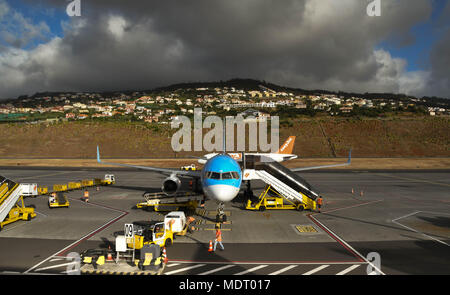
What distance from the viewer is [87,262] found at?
12.9 m

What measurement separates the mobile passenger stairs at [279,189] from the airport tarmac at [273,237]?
83 cm

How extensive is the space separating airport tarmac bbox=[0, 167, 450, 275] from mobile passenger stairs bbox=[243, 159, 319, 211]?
2.71 ft

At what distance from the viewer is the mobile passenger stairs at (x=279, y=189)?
24.4 m

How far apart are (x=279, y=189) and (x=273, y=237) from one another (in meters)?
7.63

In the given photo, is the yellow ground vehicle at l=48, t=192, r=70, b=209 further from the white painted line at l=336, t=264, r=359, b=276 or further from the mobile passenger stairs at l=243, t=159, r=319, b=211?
the white painted line at l=336, t=264, r=359, b=276

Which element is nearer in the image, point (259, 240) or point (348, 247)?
point (348, 247)

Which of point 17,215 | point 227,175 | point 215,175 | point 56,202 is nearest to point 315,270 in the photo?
point 227,175

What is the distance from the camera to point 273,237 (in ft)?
57.1

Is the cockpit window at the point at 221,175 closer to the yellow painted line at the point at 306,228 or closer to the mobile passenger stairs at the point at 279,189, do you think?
the yellow painted line at the point at 306,228

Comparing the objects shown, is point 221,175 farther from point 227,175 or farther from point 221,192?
point 221,192

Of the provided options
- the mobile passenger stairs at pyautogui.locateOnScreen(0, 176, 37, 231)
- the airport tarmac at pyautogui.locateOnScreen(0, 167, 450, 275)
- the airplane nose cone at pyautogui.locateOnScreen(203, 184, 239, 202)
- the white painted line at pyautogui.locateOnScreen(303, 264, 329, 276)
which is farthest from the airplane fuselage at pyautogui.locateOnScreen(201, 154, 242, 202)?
the mobile passenger stairs at pyautogui.locateOnScreen(0, 176, 37, 231)
